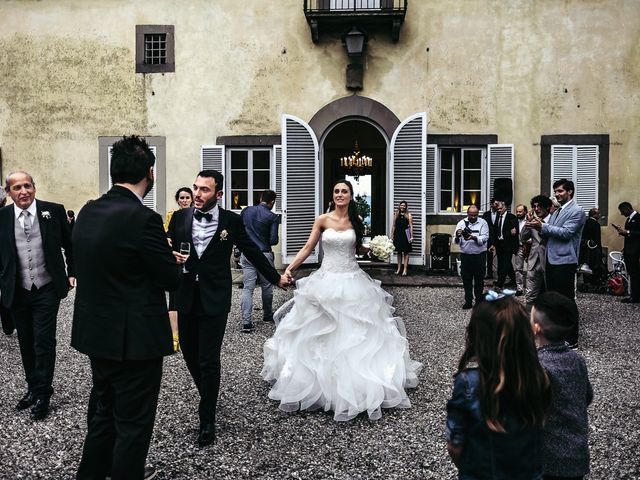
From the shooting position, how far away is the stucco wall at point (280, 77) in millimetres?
12492

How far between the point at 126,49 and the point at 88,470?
11760 millimetres

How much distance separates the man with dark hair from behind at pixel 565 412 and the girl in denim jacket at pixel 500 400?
0.65ft

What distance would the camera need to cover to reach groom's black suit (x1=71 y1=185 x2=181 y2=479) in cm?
274

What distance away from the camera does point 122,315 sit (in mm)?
2777

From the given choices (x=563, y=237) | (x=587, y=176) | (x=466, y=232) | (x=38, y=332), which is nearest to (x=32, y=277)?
(x=38, y=332)

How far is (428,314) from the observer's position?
8594 mm

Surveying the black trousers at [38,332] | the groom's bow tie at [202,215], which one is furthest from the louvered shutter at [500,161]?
the black trousers at [38,332]

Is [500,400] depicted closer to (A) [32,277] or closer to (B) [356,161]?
(A) [32,277]

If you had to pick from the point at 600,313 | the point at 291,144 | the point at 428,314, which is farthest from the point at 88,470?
the point at 291,144

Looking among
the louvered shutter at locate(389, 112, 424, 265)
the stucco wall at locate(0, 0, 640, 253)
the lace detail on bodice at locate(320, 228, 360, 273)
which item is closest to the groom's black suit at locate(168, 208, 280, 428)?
the lace detail on bodice at locate(320, 228, 360, 273)

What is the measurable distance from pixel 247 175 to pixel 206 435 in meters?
9.76

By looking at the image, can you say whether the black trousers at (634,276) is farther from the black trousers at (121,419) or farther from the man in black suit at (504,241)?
the black trousers at (121,419)

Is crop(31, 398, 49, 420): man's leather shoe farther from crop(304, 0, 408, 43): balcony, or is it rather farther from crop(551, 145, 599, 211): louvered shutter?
crop(551, 145, 599, 211): louvered shutter

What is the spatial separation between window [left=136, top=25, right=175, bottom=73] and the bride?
9111 millimetres
